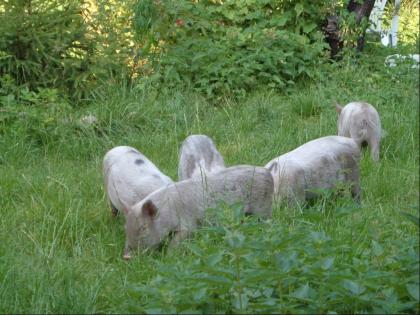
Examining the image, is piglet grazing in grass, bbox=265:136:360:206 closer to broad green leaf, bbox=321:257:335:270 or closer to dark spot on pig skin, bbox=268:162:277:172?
dark spot on pig skin, bbox=268:162:277:172

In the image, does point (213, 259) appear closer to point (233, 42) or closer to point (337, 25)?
point (233, 42)

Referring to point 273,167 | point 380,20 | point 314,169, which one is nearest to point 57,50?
point 273,167

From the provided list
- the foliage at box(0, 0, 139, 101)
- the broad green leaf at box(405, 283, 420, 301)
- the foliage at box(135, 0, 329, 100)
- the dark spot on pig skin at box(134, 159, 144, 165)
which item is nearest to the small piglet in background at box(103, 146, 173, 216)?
the dark spot on pig skin at box(134, 159, 144, 165)

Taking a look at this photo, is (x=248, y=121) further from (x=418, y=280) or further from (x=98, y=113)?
(x=418, y=280)

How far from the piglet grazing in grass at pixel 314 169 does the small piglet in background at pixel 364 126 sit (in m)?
0.90

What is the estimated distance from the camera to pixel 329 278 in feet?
12.5

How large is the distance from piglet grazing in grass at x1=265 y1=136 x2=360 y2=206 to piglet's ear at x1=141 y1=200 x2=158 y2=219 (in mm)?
1226

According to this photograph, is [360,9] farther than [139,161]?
Yes

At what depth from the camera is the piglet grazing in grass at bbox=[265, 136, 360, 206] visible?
635 cm

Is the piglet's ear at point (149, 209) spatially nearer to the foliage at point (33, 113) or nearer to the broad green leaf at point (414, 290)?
the broad green leaf at point (414, 290)

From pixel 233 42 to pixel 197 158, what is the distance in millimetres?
4206

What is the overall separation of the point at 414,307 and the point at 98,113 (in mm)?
5838

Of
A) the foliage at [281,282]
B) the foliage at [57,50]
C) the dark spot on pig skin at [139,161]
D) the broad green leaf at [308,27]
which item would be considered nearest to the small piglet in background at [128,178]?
the dark spot on pig skin at [139,161]

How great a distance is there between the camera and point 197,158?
6.74 m
